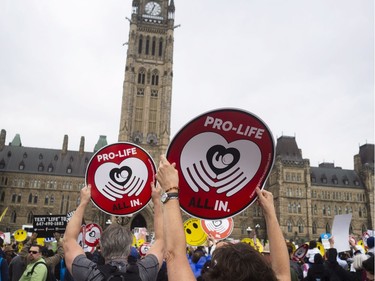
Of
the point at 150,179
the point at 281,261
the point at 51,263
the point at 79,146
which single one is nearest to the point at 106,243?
the point at 281,261

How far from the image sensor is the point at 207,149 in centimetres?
329

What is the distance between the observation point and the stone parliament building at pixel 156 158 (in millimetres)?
58406

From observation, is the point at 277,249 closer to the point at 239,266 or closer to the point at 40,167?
the point at 239,266

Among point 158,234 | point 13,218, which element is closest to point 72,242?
point 158,234

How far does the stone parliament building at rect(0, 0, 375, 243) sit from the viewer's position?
5841 centimetres

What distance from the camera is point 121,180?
515 cm

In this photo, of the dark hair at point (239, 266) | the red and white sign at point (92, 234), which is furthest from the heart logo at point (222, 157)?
the red and white sign at point (92, 234)

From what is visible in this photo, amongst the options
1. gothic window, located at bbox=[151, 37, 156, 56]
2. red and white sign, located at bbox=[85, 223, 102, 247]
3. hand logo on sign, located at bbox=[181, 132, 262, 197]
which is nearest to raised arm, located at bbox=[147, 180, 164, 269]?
hand logo on sign, located at bbox=[181, 132, 262, 197]

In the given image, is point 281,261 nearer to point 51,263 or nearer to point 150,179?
point 150,179

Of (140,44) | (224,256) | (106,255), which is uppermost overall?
(140,44)

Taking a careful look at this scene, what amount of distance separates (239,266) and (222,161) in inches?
70.4

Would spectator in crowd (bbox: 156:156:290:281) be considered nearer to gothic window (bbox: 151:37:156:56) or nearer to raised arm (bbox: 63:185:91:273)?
raised arm (bbox: 63:185:91:273)

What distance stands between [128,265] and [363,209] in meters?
74.8

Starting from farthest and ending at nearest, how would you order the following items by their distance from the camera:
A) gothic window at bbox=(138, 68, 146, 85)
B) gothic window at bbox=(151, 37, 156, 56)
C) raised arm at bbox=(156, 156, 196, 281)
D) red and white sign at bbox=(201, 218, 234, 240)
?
gothic window at bbox=(151, 37, 156, 56) < gothic window at bbox=(138, 68, 146, 85) < red and white sign at bbox=(201, 218, 234, 240) < raised arm at bbox=(156, 156, 196, 281)
